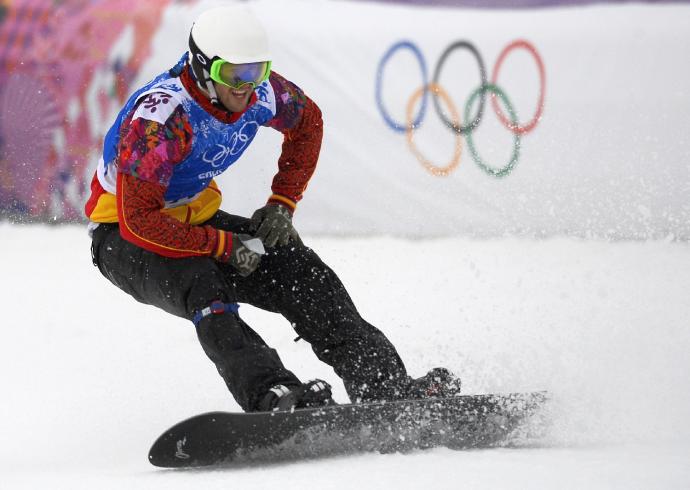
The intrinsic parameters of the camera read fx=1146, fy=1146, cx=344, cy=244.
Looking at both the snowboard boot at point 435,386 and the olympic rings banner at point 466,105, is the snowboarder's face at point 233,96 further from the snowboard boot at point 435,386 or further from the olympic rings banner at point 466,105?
the olympic rings banner at point 466,105

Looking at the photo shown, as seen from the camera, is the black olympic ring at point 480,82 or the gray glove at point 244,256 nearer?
the gray glove at point 244,256

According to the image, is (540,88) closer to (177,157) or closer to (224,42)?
(224,42)

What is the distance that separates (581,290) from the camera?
649 cm

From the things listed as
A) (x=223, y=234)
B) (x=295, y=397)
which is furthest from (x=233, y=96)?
(x=295, y=397)

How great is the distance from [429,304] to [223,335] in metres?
2.85

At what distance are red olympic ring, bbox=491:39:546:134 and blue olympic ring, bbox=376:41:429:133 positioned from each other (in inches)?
20.0

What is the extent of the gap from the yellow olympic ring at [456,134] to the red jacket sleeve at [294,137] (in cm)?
351

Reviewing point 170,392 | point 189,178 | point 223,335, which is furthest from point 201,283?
point 170,392

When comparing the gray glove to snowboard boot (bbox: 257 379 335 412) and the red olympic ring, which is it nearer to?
snowboard boot (bbox: 257 379 335 412)

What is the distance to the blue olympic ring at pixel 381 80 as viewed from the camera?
816 centimetres

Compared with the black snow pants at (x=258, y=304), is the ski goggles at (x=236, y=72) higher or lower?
higher

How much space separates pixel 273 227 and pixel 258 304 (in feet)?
1.03

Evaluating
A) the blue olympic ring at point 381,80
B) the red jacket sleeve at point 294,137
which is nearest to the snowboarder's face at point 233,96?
the red jacket sleeve at point 294,137

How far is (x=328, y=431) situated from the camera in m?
3.59
